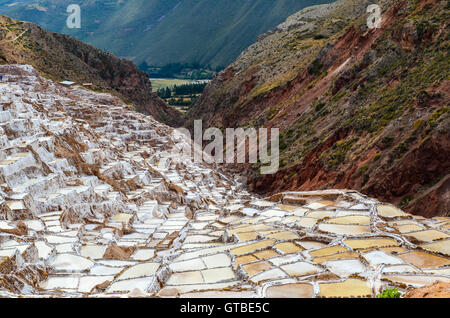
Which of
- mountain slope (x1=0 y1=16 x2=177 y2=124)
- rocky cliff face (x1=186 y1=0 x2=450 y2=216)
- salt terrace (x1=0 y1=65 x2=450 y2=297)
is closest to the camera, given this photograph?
salt terrace (x1=0 y1=65 x2=450 y2=297)

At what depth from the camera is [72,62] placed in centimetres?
7538

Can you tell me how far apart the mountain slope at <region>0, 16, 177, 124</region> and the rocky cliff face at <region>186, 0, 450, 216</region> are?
3063 cm

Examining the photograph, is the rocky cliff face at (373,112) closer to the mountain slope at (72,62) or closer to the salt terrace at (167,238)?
the salt terrace at (167,238)

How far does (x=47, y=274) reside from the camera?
984 cm

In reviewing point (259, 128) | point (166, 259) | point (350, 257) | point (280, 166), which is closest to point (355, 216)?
point (350, 257)

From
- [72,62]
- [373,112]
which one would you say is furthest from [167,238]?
[72,62]

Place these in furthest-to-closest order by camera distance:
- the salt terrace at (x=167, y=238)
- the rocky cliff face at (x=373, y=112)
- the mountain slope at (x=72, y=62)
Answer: the mountain slope at (x=72, y=62)
the rocky cliff face at (x=373, y=112)
the salt terrace at (x=167, y=238)

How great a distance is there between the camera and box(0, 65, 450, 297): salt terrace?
8.51m

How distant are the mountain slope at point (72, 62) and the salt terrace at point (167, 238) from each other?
44.8 metres

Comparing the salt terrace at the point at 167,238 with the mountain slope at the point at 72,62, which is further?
the mountain slope at the point at 72,62

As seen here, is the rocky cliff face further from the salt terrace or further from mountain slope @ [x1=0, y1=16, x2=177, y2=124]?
mountain slope @ [x1=0, y1=16, x2=177, y2=124]

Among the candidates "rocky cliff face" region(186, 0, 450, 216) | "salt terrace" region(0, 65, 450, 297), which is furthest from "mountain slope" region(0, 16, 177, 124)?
"salt terrace" region(0, 65, 450, 297)

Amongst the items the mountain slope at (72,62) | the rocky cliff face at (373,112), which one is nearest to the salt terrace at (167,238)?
the rocky cliff face at (373,112)

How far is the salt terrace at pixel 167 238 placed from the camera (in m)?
8.51
